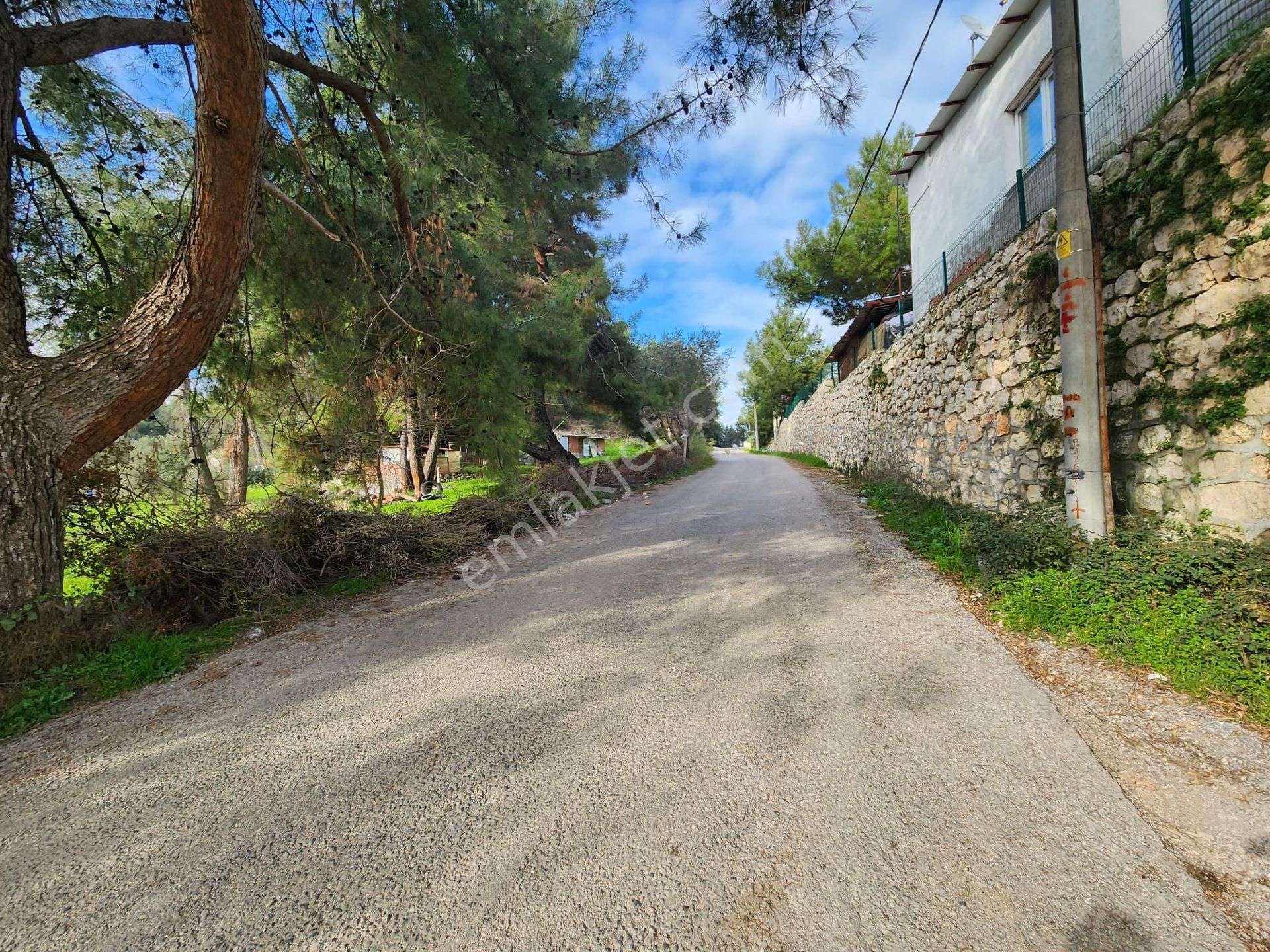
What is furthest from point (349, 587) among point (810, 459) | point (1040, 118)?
point (810, 459)

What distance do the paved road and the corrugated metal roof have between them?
9.26 m

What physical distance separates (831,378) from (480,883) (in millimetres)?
20030

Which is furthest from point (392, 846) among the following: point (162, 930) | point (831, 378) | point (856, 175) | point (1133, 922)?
point (856, 175)

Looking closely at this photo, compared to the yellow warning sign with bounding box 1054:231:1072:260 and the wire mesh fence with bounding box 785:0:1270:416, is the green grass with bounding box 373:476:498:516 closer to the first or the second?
the yellow warning sign with bounding box 1054:231:1072:260

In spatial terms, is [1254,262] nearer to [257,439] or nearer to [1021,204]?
[1021,204]

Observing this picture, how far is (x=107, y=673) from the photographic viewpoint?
297 cm

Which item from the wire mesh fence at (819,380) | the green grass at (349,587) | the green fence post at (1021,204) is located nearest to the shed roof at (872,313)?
the wire mesh fence at (819,380)

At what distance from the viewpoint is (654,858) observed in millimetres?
1578

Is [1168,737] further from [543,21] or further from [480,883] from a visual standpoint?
[543,21]

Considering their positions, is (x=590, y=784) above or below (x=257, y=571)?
below

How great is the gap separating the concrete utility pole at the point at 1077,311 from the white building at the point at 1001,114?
861 mm

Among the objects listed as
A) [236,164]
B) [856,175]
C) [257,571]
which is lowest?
[257,571]

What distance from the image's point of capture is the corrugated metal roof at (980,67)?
7.13 metres

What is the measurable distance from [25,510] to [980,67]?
A: 1303 cm
